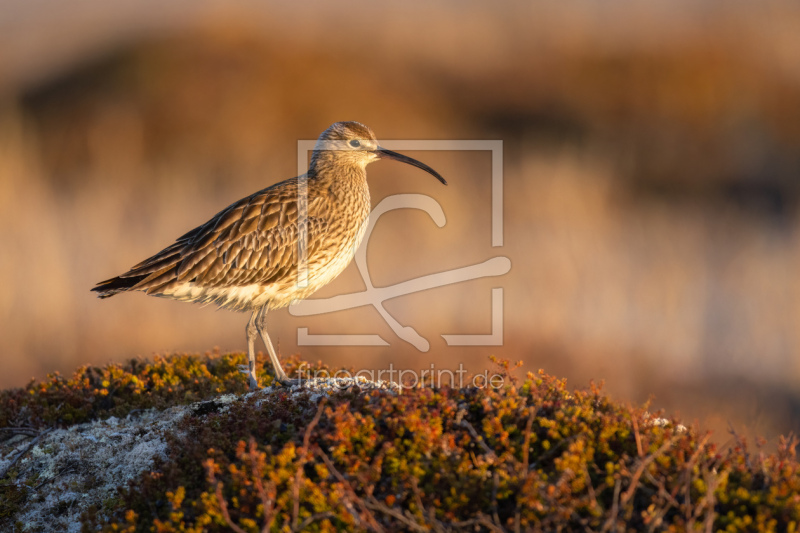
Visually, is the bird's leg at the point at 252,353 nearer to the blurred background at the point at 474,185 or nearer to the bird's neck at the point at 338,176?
the bird's neck at the point at 338,176

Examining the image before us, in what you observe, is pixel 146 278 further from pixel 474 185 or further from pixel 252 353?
pixel 474 185

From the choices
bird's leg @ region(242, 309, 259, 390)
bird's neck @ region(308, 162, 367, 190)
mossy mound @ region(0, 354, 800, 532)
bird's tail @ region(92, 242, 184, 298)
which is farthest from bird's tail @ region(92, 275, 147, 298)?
mossy mound @ region(0, 354, 800, 532)

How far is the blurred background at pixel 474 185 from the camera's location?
16766 mm

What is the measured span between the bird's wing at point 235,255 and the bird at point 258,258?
1cm

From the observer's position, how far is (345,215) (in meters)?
8.82

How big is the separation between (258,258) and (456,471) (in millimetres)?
4314

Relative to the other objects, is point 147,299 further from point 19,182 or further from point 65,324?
point 19,182

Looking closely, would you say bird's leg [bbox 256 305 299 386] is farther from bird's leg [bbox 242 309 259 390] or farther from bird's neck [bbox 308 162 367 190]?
bird's neck [bbox 308 162 367 190]

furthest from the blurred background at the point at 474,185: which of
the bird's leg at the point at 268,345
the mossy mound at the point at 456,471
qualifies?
the mossy mound at the point at 456,471

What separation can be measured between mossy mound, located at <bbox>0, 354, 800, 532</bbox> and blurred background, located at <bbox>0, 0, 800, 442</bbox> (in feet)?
32.5

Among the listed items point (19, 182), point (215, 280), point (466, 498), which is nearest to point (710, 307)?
point (215, 280)

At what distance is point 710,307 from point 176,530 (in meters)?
15.5

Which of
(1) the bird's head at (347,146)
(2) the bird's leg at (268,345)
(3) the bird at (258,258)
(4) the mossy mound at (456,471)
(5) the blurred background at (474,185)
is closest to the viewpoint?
(4) the mossy mound at (456,471)

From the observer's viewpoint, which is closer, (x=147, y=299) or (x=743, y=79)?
(x=147, y=299)
